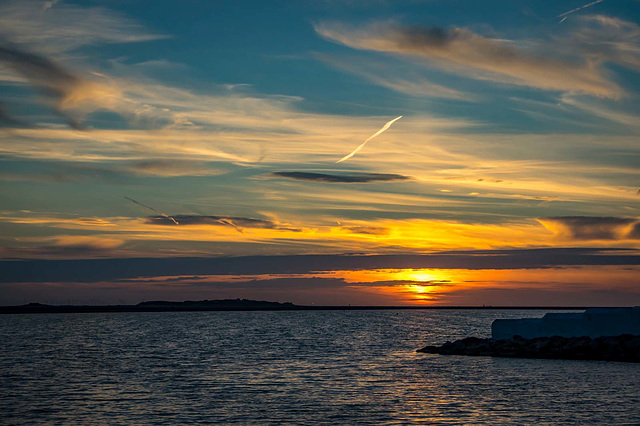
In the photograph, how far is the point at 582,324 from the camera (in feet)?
198

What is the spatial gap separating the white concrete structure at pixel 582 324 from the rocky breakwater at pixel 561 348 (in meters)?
0.77

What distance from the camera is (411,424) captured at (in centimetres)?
2939

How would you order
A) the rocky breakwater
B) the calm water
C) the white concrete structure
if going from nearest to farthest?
the calm water, the rocky breakwater, the white concrete structure

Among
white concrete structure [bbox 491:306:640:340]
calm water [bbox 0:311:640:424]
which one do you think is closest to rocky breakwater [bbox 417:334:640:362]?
white concrete structure [bbox 491:306:640:340]

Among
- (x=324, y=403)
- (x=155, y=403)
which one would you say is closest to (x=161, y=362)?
(x=155, y=403)

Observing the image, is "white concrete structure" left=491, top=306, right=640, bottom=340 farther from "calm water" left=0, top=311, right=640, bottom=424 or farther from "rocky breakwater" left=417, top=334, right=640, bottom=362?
"calm water" left=0, top=311, right=640, bottom=424

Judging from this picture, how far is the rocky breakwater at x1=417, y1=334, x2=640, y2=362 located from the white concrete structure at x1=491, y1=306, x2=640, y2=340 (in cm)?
77

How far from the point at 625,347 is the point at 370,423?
34.4 metres

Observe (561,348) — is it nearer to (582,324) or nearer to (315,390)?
(582,324)

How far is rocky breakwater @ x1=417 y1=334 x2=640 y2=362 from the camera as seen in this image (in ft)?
183

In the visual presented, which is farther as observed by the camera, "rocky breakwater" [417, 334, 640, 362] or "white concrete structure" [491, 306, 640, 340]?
"white concrete structure" [491, 306, 640, 340]

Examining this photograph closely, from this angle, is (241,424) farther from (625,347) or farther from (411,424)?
(625,347)

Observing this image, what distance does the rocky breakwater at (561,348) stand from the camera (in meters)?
55.7

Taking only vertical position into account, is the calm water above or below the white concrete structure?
below
